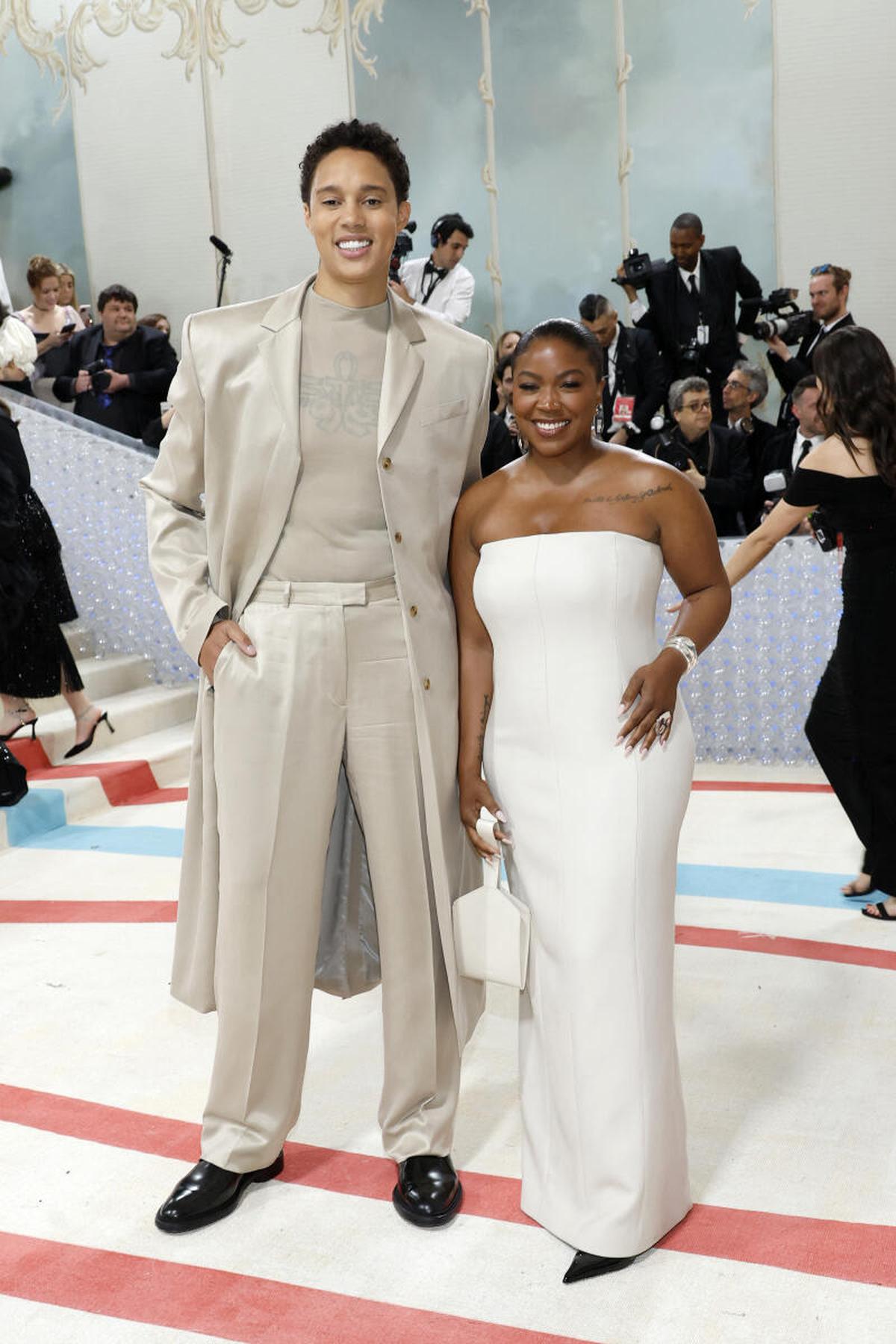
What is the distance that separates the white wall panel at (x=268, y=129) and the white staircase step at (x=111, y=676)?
396cm

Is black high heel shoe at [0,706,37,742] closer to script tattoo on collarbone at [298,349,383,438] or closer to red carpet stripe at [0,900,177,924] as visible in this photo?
red carpet stripe at [0,900,177,924]

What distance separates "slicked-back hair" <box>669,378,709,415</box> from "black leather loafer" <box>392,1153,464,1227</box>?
14.0 feet

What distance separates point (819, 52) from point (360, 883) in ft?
24.0

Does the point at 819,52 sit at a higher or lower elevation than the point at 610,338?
higher

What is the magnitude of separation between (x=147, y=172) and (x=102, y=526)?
183 inches

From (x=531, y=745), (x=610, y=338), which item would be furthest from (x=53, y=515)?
(x=531, y=745)

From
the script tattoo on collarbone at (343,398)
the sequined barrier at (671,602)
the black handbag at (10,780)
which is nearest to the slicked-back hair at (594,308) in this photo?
the sequined barrier at (671,602)

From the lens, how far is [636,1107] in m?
2.19

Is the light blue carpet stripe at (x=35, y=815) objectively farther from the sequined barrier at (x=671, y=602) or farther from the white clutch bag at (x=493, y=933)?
the white clutch bag at (x=493, y=933)

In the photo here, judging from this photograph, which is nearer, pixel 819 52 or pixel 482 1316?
pixel 482 1316

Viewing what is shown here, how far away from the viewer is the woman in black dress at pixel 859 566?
352 cm

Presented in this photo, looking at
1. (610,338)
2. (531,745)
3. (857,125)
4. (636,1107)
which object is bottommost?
(636,1107)

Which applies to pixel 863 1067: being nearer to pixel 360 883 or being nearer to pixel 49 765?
pixel 360 883

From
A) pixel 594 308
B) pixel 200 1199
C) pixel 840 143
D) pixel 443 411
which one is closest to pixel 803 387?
pixel 594 308
